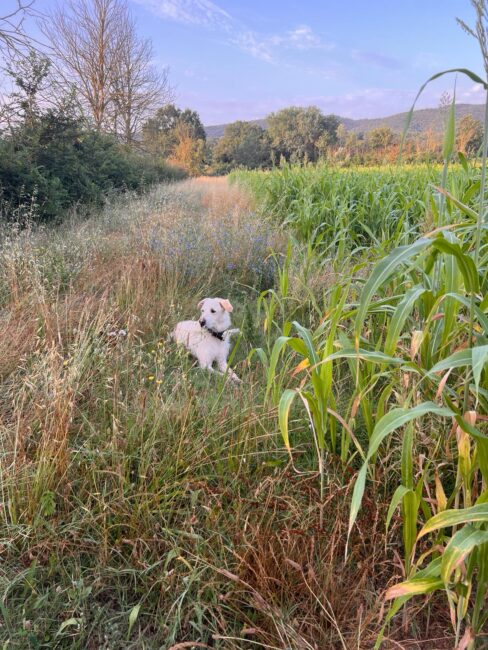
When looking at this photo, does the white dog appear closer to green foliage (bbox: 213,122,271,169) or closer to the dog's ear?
the dog's ear

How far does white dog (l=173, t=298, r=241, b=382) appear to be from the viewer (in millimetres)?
2789

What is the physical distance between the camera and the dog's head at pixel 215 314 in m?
2.78

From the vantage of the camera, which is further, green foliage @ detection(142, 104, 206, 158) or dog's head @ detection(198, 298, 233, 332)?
green foliage @ detection(142, 104, 206, 158)

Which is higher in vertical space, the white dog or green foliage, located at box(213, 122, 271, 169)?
green foliage, located at box(213, 122, 271, 169)

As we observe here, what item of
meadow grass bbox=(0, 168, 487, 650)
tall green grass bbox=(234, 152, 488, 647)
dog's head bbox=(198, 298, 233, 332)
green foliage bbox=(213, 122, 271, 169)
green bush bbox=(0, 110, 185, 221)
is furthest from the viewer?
green foliage bbox=(213, 122, 271, 169)

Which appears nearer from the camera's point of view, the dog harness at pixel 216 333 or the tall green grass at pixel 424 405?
the tall green grass at pixel 424 405

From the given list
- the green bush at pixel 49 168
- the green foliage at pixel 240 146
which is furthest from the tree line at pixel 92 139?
the green foliage at pixel 240 146

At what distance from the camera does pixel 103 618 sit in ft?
4.21

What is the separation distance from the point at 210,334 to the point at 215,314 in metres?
0.15

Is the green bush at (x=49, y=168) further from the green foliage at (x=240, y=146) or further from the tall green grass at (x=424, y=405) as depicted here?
the green foliage at (x=240, y=146)

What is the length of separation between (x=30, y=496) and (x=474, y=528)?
1.39 meters

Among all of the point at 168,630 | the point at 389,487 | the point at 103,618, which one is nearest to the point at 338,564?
the point at 389,487

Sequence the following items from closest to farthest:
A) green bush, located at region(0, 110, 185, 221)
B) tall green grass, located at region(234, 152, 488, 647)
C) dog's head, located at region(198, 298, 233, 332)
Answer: tall green grass, located at region(234, 152, 488, 647), dog's head, located at region(198, 298, 233, 332), green bush, located at region(0, 110, 185, 221)

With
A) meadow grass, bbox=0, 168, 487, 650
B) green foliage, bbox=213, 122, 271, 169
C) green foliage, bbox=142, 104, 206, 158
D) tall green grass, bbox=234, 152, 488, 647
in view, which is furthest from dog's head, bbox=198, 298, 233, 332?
green foliage, bbox=213, 122, 271, 169
